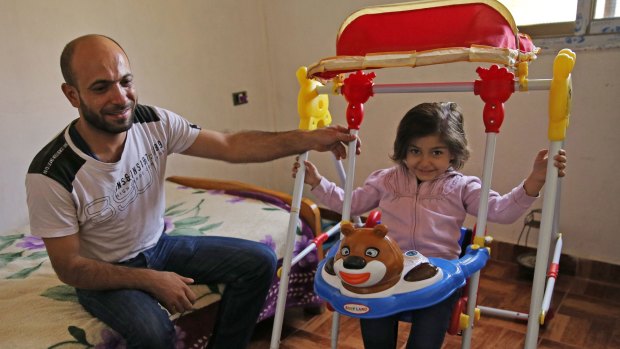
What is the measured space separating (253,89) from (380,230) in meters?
1.92

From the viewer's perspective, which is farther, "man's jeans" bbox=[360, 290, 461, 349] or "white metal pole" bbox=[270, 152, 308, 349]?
"white metal pole" bbox=[270, 152, 308, 349]

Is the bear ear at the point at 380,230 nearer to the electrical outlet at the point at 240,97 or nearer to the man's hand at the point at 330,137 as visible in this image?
the man's hand at the point at 330,137

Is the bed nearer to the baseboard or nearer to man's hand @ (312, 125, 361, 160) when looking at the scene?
man's hand @ (312, 125, 361, 160)

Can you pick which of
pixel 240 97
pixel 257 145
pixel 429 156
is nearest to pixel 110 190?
pixel 257 145

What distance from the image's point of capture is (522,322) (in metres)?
1.80

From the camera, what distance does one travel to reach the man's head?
1.25m

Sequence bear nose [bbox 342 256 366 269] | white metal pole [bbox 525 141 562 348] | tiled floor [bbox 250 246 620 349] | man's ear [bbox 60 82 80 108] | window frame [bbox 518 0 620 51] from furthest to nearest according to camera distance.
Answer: window frame [bbox 518 0 620 51], tiled floor [bbox 250 246 620 349], man's ear [bbox 60 82 80 108], white metal pole [bbox 525 141 562 348], bear nose [bbox 342 256 366 269]

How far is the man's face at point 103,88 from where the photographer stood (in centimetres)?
125

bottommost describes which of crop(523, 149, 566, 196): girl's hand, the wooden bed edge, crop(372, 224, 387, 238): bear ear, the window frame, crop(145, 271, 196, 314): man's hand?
the wooden bed edge

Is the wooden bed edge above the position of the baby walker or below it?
below

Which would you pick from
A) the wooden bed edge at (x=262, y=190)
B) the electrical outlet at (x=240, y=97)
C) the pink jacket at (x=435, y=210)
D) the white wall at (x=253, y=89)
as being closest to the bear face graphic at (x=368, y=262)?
the pink jacket at (x=435, y=210)

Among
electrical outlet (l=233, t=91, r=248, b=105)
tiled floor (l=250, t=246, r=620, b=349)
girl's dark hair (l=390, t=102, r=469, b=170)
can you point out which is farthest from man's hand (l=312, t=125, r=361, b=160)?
electrical outlet (l=233, t=91, r=248, b=105)

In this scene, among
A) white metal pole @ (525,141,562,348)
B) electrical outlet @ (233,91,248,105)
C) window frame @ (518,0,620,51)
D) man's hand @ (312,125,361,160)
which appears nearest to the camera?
white metal pole @ (525,141,562,348)

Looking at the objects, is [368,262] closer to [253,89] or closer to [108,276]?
[108,276]
